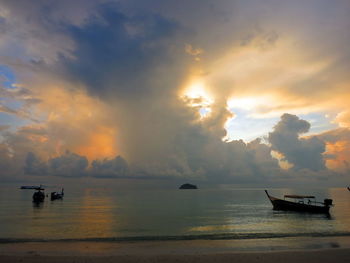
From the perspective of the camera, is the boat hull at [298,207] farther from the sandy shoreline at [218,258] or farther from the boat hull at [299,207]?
the sandy shoreline at [218,258]

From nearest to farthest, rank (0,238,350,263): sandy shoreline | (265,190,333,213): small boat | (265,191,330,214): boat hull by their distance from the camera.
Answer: (0,238,350,263): sandy shoreline → (265,190,333,213): small boat → (265,191,330,214): boat hull

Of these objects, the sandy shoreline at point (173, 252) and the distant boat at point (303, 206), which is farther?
the distant boat at point (303, 206)

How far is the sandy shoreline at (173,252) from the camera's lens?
21250 mm

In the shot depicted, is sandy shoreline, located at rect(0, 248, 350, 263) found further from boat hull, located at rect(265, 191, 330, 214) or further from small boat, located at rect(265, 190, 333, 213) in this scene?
boat hull, located at rect(265, 191, 330, 214)

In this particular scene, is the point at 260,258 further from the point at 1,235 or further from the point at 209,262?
the point at 1,235

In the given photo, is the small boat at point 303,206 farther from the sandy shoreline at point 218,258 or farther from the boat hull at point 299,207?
the sandy shoreline at point 218,258

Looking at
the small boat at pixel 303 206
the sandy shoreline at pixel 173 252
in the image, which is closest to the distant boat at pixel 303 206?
the small boat at pixel 303 206

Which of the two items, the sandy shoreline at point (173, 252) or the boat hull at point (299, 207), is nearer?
the sandy shoreline at point (173, 252)

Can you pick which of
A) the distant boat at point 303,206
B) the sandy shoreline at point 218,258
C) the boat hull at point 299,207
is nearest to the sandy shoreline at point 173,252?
the sandy shoreline at point 218,258

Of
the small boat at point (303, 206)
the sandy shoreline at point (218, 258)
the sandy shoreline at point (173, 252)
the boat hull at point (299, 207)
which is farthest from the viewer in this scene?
the boat hull at point (299, 207)

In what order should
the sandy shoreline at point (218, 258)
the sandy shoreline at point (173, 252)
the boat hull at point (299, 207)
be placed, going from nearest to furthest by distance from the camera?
the sandy shoreline at point (218, 258), the sandy shoreline at point (173, 252), the boat hull at point (299, 207)

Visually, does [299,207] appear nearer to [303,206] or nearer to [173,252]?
[303,206]

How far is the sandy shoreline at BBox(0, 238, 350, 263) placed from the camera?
21.2m

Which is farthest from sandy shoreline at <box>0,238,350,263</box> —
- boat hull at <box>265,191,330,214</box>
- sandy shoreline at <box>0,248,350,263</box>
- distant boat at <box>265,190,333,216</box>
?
boat hull at <box>265,191,330,214</box>
